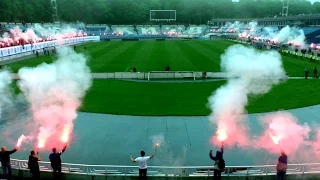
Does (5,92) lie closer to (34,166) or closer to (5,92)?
(5,92)

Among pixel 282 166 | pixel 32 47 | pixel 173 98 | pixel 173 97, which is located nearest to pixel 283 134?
pixel 282 166

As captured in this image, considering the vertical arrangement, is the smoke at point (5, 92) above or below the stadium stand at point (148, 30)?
below

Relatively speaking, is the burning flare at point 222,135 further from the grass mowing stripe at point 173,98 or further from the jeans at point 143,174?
the jeans at point 143,174

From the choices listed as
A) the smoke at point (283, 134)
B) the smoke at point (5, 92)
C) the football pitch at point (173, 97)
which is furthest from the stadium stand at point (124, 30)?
the smoke at point (283, 134)

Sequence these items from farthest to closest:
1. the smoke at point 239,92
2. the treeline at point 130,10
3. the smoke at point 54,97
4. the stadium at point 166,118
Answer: the treeline at point 130,10 < the smoke at point 54,97 < the smoke at point 239,92 < the stadium at point 166,118

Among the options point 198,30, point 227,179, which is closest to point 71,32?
point 198,30

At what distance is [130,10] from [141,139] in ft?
449

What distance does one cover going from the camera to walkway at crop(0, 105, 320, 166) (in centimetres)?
1510

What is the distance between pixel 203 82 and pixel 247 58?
5.47m

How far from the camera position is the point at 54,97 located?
2592cm

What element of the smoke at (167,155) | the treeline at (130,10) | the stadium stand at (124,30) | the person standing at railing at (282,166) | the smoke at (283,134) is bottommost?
the smoke at (167,155)

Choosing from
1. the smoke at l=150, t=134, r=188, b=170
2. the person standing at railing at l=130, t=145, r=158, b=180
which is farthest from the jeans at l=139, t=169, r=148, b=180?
the smoke at l=150, t=134, r=188, b=170

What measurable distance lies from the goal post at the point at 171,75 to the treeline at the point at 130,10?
3531 inches

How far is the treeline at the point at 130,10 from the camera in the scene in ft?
396
